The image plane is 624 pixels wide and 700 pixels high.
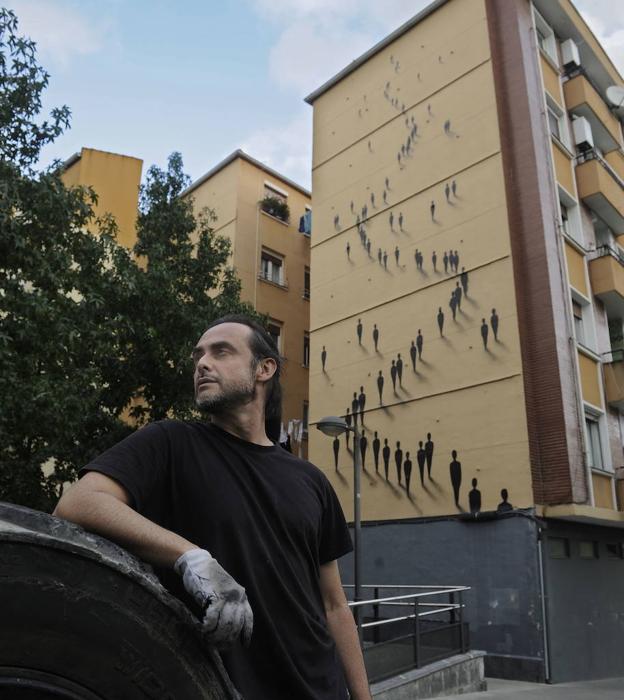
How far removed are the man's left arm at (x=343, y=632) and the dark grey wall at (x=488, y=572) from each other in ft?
39.6

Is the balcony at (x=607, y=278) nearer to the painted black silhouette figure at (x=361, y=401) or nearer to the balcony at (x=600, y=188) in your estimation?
the balcony at (x=600, y=188)

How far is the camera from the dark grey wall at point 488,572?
12.7 meters

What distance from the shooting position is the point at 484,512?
14.0 m

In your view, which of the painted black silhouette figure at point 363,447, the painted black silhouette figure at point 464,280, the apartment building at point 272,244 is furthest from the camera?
the apartment building at point 272,244

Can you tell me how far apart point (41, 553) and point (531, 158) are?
1636cm

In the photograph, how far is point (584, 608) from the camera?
1377 cm

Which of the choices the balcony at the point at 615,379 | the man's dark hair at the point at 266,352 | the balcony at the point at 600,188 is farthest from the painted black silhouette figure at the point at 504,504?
the man's dark hair at the point at 266,352

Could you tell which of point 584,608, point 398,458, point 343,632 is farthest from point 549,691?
point 343,632

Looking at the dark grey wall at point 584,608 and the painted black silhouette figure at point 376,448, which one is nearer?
the dark grey wall at point 584,608

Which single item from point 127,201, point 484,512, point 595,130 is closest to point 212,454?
point 484,512

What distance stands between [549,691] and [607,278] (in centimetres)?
956

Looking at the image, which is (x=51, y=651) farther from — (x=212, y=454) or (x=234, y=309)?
(x=234, y=309)

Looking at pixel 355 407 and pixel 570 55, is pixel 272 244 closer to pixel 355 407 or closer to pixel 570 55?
pixel 355 407

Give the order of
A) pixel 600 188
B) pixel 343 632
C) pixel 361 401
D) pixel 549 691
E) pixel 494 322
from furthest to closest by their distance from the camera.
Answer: pixel 361 401 < pixel 600 188 < pixel 494 322 < pixel 549 691 < pixel 343 632
